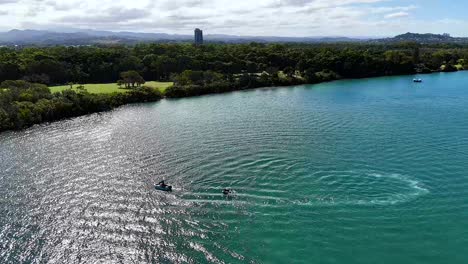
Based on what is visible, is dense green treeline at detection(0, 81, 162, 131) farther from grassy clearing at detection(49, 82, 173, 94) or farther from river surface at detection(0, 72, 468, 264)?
grassy clearing at detection(49, 82, 173, 94)

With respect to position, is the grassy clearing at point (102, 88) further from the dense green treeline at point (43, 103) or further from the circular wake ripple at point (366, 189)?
the circular wake ripple at point (366, 189)

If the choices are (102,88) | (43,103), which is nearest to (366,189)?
(43,103)

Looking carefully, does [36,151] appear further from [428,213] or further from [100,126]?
[428,213]

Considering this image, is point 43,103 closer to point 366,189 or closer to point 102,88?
point 102,88

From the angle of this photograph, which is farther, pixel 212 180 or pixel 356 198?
pixel 212 180

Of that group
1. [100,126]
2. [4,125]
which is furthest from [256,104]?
[4,125]

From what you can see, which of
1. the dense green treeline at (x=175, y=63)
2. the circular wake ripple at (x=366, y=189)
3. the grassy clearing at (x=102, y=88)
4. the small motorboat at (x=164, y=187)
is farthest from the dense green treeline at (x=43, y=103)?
the circular wake ripple at (x=366, y=189)

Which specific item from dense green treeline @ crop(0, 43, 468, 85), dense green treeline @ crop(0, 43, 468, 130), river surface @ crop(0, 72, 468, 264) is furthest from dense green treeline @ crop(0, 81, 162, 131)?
dense green treeline @ crop(0, 43, 468, 85)
